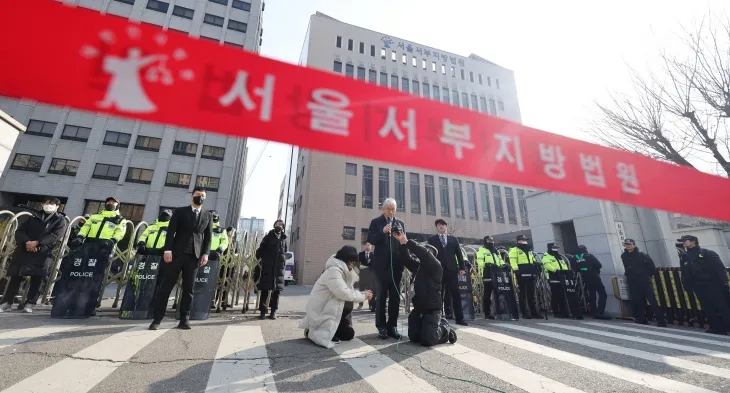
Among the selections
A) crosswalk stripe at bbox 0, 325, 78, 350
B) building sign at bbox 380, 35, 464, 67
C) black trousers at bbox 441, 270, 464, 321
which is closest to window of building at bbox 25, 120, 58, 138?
crosswalk stripe at bbox 0, 325, 78, 350

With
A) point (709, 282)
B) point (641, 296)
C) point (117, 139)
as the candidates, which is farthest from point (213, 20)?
point (709, 282)

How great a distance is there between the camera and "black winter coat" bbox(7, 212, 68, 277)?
17.2 feet

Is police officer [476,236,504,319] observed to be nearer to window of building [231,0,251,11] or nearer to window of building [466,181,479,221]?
window of building [466,181,479,221]

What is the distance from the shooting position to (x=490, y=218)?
1278 inches

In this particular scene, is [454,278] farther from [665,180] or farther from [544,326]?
[665,180]

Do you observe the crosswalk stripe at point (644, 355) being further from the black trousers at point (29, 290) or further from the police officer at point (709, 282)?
the black trousers at point (29, 290)

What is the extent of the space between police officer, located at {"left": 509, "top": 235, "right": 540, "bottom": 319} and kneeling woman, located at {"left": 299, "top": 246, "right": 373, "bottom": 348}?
5107 millimetres

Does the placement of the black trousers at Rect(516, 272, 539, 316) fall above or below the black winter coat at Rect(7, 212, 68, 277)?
below

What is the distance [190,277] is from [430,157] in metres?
3.88

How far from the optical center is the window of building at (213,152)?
87.1 ft

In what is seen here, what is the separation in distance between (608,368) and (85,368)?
5.07m

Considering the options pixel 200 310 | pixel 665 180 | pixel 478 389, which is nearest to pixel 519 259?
pixel 665 180

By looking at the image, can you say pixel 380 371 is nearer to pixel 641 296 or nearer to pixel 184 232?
pixel 184 232

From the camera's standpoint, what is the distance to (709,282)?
5.98m
